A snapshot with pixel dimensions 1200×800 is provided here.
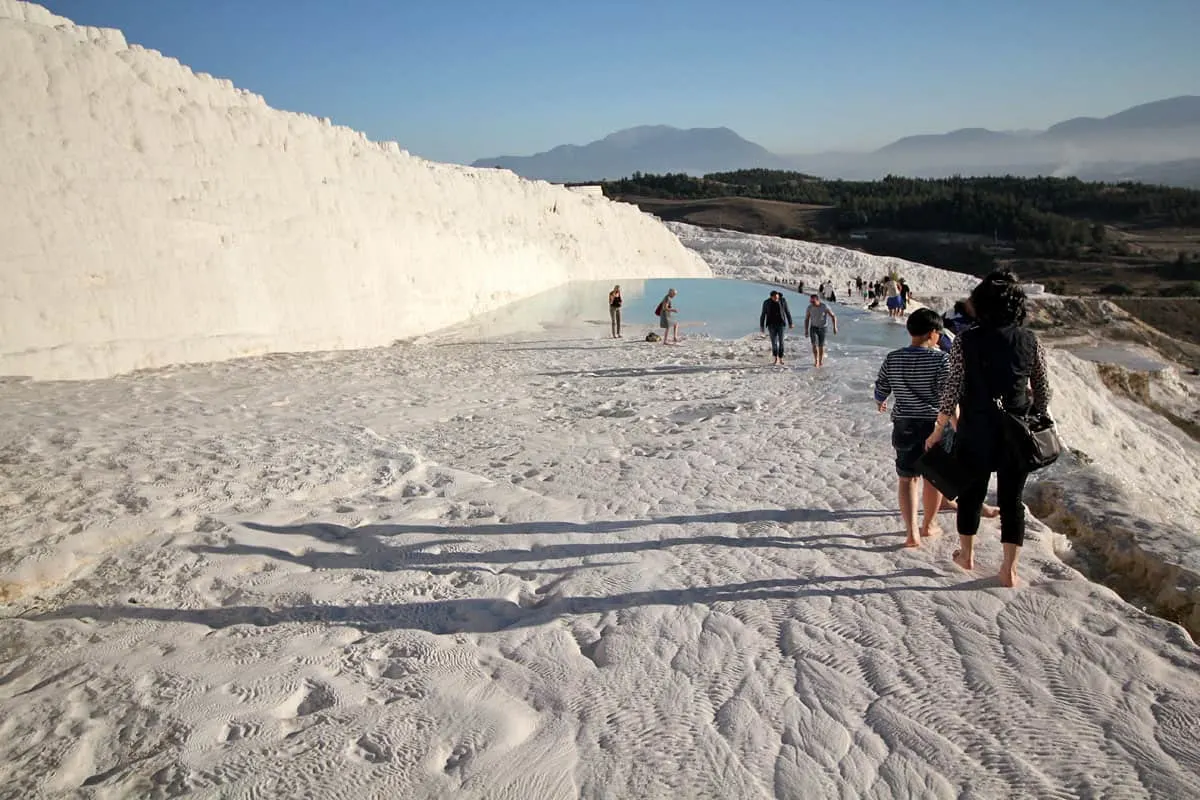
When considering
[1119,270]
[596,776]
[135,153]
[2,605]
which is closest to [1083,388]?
[596,776]

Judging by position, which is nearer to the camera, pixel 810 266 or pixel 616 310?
pixel 616 310

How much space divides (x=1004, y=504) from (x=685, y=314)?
1713 cm

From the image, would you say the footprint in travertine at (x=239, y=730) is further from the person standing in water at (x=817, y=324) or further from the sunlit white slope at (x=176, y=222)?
the person standing in water at (x=817, y=324)

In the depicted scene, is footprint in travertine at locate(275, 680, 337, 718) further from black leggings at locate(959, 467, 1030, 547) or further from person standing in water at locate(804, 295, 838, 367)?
person standing in water at locate(804, 295, 838, 367)

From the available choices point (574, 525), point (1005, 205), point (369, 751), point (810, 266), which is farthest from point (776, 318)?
point (1005, 205)

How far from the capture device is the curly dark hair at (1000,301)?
3791 millimetres

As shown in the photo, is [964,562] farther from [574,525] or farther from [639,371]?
[639,371]

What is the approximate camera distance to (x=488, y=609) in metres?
4.08

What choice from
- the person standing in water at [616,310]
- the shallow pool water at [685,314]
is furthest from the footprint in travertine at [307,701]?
the person standing in water at [616,310]

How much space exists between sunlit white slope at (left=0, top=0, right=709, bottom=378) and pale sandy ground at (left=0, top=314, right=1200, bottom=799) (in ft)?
13.5

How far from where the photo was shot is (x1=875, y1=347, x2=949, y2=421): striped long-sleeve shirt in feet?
14.5

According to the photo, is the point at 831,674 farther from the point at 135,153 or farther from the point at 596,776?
the point at 135,153

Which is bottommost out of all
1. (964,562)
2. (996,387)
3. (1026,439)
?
(964,562)

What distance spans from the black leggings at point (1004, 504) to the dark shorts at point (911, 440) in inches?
14.2
